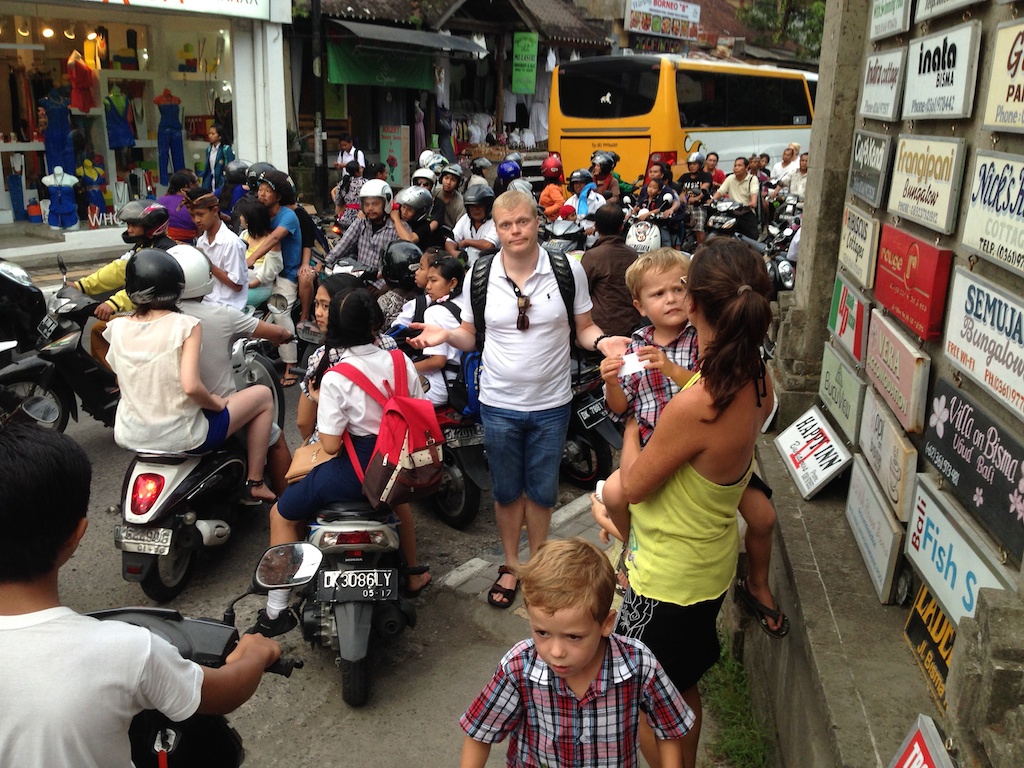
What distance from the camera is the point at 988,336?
2570 mm

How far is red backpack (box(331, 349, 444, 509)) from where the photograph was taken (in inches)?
146

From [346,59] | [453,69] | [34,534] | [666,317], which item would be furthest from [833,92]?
[453,69]

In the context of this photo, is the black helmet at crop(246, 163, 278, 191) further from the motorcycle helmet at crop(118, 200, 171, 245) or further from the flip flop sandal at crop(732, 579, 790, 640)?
the flip flop sandal at crop(732, 579, 790, 640)

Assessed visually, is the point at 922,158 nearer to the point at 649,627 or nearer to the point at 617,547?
the point at 649,627

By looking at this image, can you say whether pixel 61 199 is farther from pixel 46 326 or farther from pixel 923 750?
pixel 923 750

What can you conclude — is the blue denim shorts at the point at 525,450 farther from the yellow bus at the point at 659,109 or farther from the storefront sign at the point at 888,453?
the yellow bus at the point at 659,109

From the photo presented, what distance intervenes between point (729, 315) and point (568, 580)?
0.80 meters

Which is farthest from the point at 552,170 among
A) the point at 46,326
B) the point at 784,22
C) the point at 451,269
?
the point at 784,22

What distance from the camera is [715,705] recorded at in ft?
12.0

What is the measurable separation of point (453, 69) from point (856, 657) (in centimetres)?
2235

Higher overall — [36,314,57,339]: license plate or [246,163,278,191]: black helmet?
[246,163,278,191]: black helmet

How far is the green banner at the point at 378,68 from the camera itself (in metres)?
18.5

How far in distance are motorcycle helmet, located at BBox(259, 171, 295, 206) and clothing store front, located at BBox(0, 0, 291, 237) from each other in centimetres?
833

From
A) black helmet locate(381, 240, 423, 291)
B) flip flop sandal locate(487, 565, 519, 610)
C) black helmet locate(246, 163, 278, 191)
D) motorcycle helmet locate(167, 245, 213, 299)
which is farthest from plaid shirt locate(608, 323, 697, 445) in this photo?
black helmet locate(246, 163, 278, 191)
